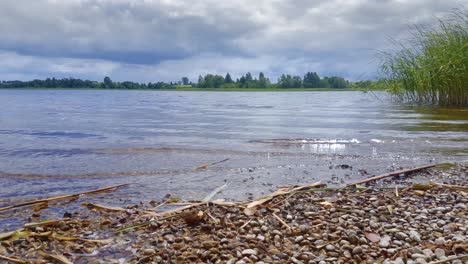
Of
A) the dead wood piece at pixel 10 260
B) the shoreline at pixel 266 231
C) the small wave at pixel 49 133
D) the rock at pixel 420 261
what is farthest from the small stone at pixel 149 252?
the small wave at pixel 49 133

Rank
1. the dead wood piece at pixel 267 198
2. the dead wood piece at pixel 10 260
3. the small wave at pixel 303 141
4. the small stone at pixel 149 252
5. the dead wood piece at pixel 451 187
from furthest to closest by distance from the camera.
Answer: the small wave at pixel 303 141 < the dead wood piece at pixel 451 187 < the dead wood piece at pixel 267 198 < the small stone at pixel 149 252 < the dead wood piece at pixel 10 260

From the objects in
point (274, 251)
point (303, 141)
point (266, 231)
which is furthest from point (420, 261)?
point (303, 141)

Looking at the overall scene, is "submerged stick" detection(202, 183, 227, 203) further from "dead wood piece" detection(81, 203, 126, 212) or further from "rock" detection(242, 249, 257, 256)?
"rock" detection(242, 249, 257, 256)

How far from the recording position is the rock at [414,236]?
3146 millimetres

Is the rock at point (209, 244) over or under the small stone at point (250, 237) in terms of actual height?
under

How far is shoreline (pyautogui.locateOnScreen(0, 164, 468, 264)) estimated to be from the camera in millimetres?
2969

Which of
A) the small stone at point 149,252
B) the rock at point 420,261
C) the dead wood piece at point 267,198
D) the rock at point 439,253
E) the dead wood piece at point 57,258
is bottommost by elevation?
the dead wood piece at point 57,258

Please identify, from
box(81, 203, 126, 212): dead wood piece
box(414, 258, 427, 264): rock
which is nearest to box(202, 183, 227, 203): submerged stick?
box(81, 203, 126, 212): dead wood piece

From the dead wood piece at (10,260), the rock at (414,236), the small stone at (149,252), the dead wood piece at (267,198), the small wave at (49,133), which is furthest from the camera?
the small wave at (49,133)

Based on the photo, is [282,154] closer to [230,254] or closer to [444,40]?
[230,254]

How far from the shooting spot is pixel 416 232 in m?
3.26

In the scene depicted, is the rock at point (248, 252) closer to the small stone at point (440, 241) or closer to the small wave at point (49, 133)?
the small stone at point (440, 241)

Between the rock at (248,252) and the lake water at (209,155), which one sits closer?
the rock at (248,252)

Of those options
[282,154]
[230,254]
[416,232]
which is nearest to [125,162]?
[282,154]
